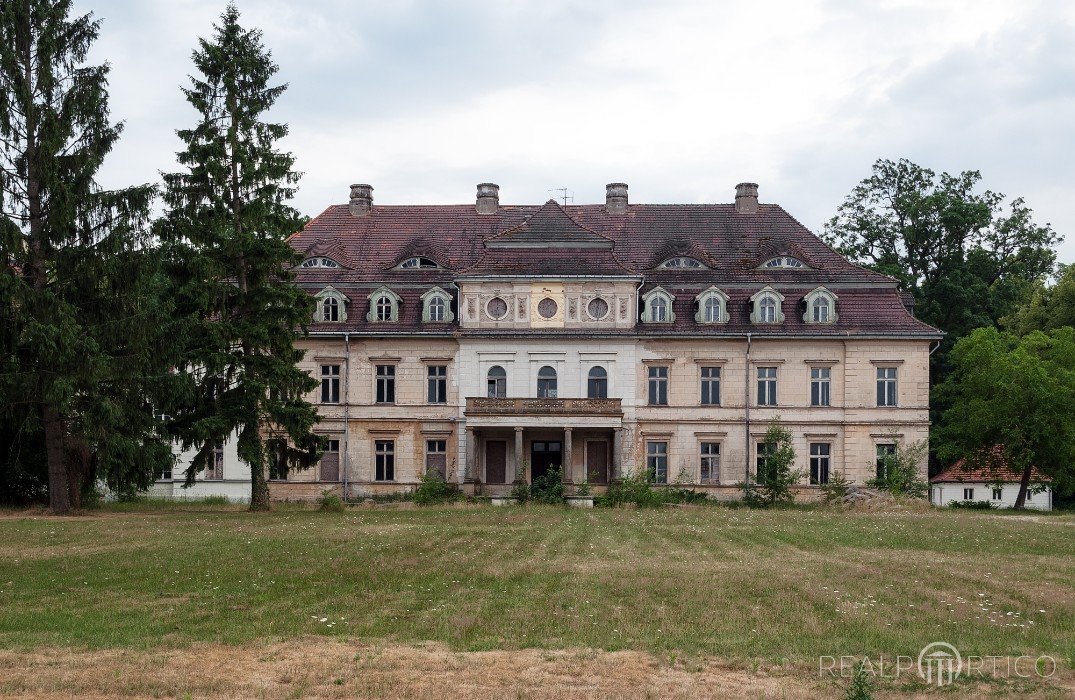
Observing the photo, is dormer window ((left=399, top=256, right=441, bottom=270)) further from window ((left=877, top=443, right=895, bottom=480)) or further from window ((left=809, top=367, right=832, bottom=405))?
window ((left=877, top=443, right=895, bottom=480))

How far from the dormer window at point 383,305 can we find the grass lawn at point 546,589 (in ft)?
61.9

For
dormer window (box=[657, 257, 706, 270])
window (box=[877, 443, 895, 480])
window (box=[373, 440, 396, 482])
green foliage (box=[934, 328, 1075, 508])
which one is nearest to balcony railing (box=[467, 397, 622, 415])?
window (box=[373, 440, 396, 482])

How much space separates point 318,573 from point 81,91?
17392mm

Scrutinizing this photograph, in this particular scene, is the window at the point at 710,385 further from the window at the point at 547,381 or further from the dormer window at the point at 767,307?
the window at the point at 547,381

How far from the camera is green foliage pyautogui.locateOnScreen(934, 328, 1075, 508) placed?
4275cm

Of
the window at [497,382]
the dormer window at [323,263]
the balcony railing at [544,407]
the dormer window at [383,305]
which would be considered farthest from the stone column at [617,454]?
the dormer window at [323,263]

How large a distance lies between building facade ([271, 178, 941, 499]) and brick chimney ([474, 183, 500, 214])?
167 inches

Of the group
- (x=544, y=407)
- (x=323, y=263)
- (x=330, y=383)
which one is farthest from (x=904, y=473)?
(x=323, y=263)

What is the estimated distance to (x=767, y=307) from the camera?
46.3 meters

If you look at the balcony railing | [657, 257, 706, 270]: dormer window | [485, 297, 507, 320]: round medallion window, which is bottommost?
the balcony railing

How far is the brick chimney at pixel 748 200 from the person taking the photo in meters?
50.2

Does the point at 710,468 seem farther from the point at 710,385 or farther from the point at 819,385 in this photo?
the point at 819,385

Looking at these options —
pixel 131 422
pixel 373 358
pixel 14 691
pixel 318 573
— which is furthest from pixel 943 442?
pixel 14 691

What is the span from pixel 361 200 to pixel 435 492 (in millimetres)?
15299
